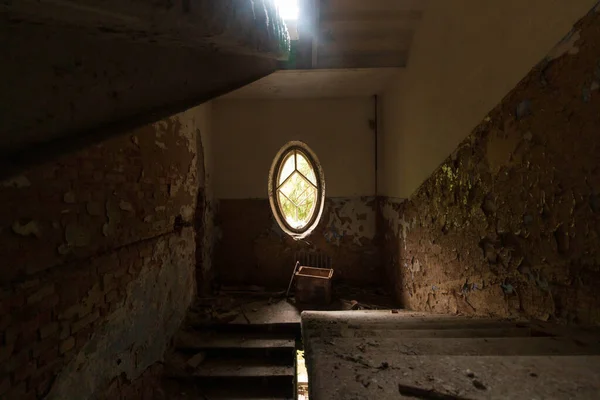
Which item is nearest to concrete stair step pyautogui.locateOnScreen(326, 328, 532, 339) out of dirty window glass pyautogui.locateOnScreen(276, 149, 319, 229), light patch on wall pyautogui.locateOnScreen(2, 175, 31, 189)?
light patch on wall pyautogui.locateOnScreen(2, 175, 31, 189)

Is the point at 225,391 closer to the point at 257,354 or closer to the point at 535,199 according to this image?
the point at 257,354

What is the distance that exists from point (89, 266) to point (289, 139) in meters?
3.32

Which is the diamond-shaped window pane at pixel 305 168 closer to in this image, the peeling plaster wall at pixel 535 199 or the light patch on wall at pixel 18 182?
the peeling plaster wall at pixel 535 199

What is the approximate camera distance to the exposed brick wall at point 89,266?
4.54 ft

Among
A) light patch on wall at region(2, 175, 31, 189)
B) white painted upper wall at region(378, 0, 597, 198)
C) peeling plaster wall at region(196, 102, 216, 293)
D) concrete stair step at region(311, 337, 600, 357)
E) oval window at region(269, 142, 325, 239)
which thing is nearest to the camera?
concrete stair step at region(311, 337, 600, 357)

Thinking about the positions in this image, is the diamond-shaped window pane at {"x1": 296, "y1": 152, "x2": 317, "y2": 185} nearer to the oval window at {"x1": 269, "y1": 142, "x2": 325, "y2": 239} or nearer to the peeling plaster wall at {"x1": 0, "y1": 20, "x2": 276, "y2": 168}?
the oval window at {"x1": 269, "y1": 142, "x2": 325, "y2": 239}

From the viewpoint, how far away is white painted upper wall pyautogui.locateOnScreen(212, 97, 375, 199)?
4.73 meters

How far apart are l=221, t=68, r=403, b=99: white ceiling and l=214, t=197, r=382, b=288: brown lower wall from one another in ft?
4.86

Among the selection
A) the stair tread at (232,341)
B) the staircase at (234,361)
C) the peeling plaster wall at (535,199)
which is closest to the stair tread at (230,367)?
the staircase at (234,361)

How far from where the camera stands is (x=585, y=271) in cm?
124

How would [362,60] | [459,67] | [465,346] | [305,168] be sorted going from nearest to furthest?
[465,346]
[459,67]
[362,60]
[305,168]

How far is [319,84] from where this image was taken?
4.24 metres

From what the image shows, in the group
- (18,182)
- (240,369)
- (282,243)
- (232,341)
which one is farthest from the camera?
(282,243)

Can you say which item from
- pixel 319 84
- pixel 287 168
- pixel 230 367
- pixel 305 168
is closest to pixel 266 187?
pixel 287 168
